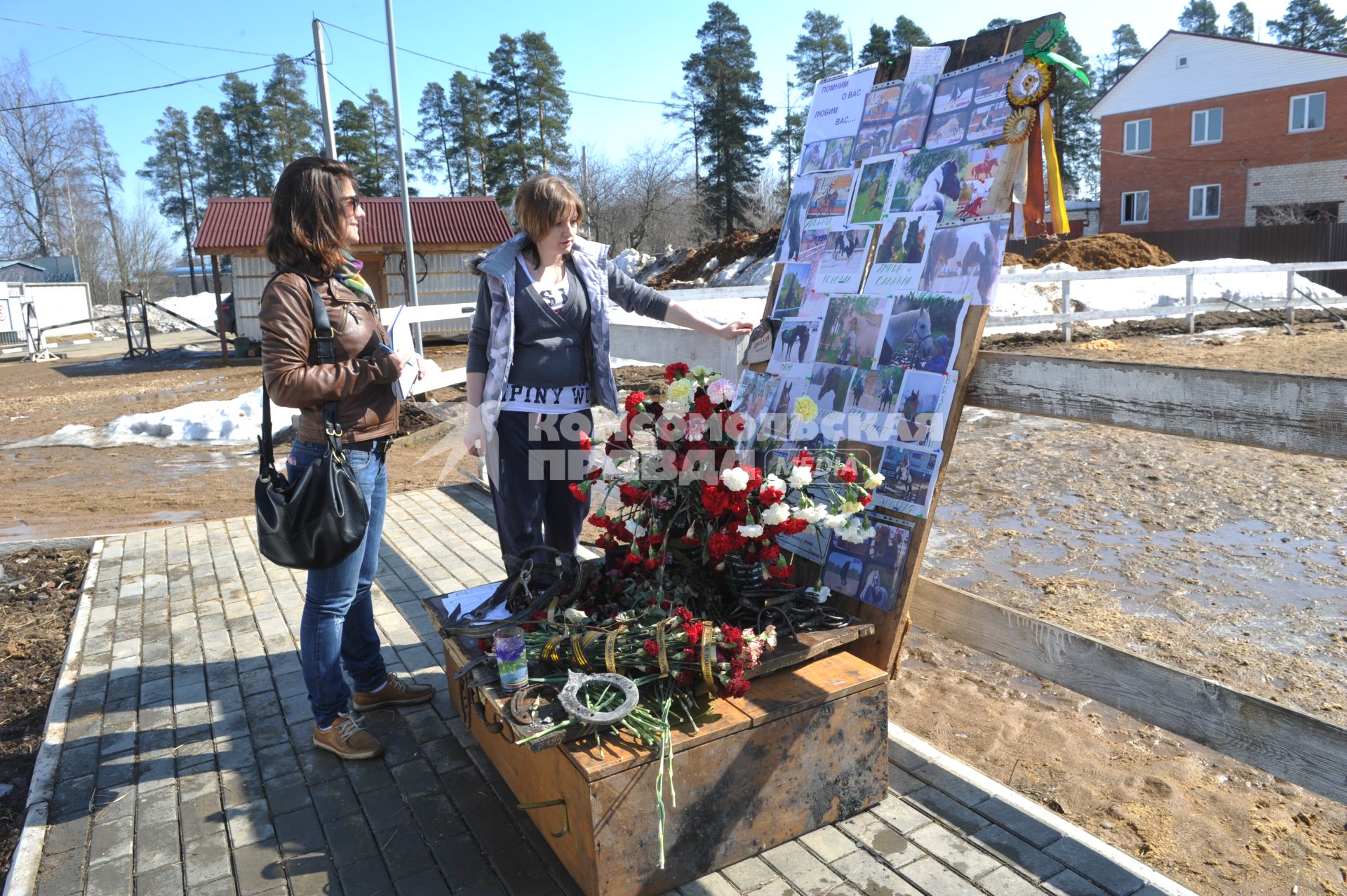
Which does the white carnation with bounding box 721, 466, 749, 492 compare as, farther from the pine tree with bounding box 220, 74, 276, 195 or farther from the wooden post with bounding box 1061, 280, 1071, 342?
the pine tree with bounding box 220, 74, 276, 195

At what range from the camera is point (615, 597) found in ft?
9.49

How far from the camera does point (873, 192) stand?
316 centimetres

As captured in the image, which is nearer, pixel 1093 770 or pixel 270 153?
pixel 1093 770

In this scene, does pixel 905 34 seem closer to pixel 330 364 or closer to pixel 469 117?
pixel 469 117

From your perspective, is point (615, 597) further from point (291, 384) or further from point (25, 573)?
point (25, 573)

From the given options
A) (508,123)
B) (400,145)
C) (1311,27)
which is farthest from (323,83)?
(1311,27)

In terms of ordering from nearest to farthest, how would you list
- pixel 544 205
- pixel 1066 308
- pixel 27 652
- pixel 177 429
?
pixel 544 205 < pixel 27 652 < pixel 177 429 < pixel 1066 308

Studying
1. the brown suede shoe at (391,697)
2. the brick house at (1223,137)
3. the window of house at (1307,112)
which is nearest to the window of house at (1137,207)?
the brick house at (1223,137)

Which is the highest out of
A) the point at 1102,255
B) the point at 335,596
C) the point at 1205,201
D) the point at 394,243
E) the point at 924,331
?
the point at 1205,201

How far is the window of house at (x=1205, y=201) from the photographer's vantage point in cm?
3378

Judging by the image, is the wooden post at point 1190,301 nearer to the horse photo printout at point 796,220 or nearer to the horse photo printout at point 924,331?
the horse photo printout at point 796,220

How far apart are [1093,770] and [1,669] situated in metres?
4.52

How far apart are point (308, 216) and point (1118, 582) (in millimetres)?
4140

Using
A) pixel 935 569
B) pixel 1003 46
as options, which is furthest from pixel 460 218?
pixel 1003 46
